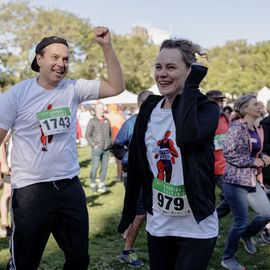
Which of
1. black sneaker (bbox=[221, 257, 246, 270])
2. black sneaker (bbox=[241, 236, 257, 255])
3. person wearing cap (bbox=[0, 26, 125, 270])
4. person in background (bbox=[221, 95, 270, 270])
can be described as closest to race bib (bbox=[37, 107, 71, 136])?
person wearing cap (bbox=[0, 26, 125, 270])

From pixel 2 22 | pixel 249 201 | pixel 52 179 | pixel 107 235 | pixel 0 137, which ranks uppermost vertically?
pixel 2 22

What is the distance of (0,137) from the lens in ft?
10.7

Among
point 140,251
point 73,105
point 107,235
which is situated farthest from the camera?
point 107,235

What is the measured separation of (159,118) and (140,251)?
3.40 m

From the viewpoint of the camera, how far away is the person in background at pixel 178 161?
7.79 feet

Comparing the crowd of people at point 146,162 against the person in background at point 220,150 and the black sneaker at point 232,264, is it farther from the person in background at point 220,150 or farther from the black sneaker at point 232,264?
the person in background at point 220,150

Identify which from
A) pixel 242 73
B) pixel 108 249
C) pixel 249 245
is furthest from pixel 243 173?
pixel 242 73

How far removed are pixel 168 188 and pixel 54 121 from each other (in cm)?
118

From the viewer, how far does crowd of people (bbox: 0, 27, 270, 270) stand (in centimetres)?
246

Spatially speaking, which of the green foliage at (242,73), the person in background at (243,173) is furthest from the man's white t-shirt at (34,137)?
the green foliage at (242,73)

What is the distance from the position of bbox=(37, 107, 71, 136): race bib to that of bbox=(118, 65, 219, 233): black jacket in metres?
0.85

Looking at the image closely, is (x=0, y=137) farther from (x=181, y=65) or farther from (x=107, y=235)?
(x=107, y=235)

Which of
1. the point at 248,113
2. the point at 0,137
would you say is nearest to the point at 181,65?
the point at 0,137

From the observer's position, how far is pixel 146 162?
267 cm
